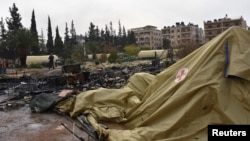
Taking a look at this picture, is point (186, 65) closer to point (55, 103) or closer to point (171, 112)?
point (171, 112)

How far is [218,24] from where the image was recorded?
297 ft

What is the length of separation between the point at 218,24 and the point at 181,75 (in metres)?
89.2

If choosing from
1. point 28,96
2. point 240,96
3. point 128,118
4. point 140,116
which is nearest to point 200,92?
point 240,96

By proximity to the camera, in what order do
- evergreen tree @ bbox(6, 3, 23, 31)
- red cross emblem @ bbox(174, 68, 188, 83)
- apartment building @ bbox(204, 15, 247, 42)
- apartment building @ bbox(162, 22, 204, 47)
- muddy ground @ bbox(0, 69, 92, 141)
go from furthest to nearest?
apartment building @ bbox(162, 22, 204, 47) → apartment building @ bbox(204, 15, 247, 42) → evergreen tree @ bbox(6, 3, 23, 31) → muddy ground @ bbox(0, 69, 92, 141) → red cross emblem @ bbox(174, 68, 188, 83)

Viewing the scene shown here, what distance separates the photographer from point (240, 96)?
5375 mm

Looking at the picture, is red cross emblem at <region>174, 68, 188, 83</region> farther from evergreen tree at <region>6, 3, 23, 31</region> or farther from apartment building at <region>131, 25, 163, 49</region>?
apartment building at <region>131, 25, 163, 49</region>

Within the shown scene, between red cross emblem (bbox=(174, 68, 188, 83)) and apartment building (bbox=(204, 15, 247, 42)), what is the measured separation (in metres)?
85.8

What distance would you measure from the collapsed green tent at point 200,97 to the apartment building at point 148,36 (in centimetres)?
10392

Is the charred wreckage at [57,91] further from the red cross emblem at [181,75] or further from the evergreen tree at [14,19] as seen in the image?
the evergreen tree at [14,19]

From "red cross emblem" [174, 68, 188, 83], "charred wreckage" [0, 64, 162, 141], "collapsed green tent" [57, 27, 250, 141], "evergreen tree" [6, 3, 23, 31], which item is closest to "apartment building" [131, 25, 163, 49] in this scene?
"evergreen tree" [6, 3, 23, 31]

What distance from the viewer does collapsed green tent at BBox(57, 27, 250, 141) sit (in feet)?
17.5

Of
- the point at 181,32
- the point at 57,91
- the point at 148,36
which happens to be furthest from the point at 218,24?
the point at 57,91

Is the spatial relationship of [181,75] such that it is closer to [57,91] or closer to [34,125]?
[34,125]

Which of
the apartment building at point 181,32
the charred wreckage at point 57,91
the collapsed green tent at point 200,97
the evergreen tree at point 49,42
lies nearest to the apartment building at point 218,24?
the apartment building at point 181,32
